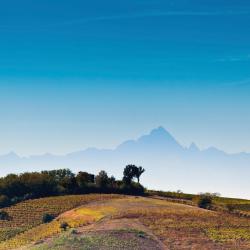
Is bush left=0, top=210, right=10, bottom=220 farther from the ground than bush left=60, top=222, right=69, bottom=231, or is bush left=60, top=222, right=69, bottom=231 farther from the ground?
bush left=0, top=210, right=10, bottom=220

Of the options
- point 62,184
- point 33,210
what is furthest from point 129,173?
point 33,210

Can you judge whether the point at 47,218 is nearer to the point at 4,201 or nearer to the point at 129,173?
the point at 4,201

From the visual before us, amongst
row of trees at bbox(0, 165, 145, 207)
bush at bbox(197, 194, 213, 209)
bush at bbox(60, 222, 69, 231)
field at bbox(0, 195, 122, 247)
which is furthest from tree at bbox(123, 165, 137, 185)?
bush at bbox(60, 222, 69, 231)

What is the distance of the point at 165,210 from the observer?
112500 millimetres

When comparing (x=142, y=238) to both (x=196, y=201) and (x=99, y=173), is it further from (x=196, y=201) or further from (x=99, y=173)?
(x=99, y=173)

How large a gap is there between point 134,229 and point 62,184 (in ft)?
208

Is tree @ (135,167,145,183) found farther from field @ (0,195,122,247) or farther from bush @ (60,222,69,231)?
bush @ (60,222,69,231)

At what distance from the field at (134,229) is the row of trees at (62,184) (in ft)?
59.4

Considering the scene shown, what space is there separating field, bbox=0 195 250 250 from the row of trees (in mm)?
18092

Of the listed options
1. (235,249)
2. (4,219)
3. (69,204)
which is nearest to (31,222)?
(4,219)

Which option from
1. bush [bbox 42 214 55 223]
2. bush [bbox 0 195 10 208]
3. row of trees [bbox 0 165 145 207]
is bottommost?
bush [bbox 42 214 55 223]

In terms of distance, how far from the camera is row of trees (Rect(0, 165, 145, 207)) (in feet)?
467

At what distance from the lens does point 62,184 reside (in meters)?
151

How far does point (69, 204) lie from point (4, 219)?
16.2 m
